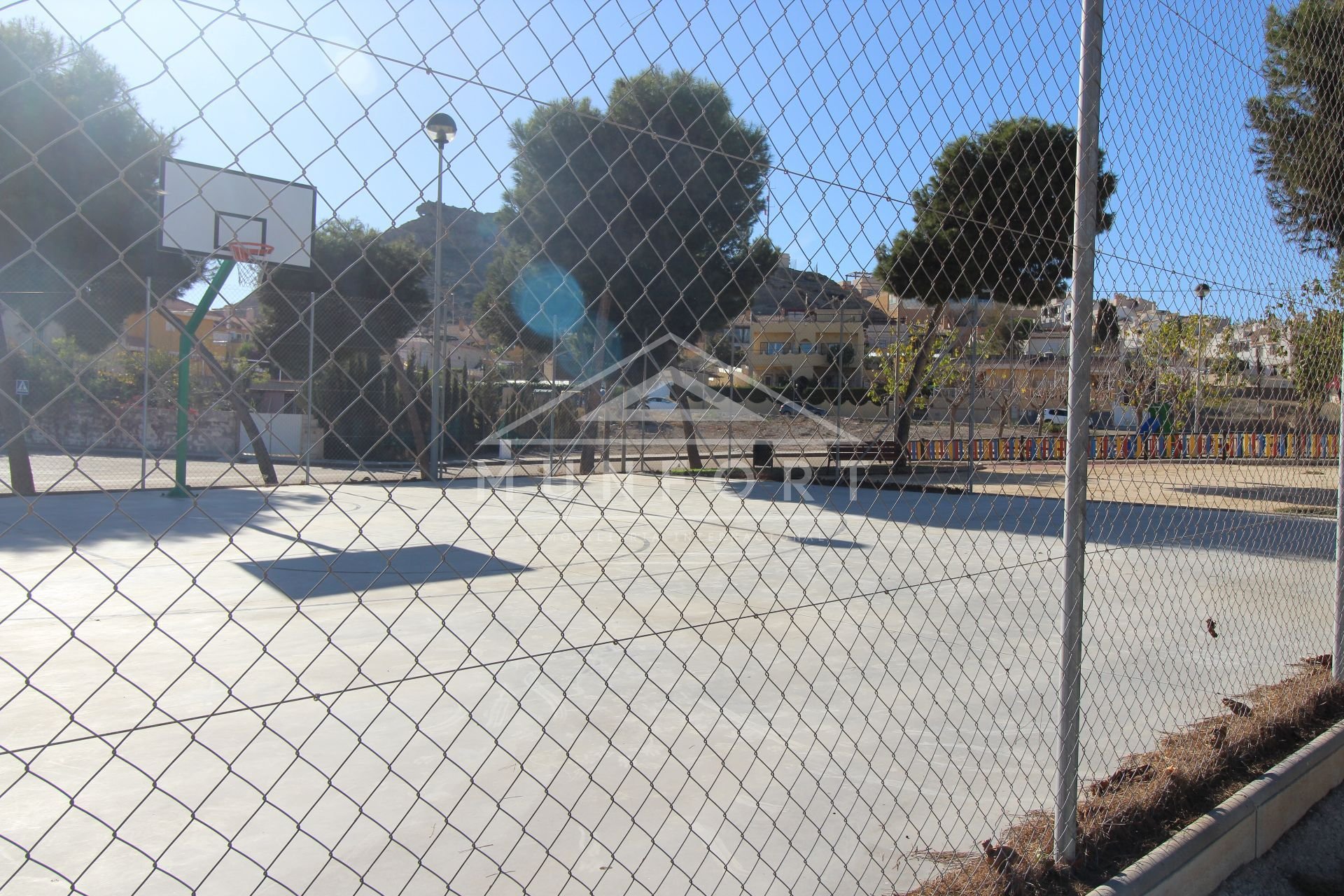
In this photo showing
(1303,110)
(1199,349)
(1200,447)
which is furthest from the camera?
(1200,447)

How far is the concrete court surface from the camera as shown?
2389 mm

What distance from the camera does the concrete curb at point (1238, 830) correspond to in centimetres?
239

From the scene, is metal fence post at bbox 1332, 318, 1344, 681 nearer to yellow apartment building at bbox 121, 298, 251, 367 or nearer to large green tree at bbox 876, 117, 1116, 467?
large green tree at bbox 876, 117, 1116, 467

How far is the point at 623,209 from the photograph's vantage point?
6.38ft

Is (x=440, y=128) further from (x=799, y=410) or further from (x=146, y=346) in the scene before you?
(x=799, y=410)

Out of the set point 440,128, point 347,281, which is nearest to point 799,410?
point 347,281

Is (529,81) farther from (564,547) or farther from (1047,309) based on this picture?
(564,547)

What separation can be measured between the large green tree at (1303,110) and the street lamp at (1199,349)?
556 mm

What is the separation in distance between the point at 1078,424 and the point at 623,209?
129 centimetres

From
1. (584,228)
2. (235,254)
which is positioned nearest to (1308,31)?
(584,228)

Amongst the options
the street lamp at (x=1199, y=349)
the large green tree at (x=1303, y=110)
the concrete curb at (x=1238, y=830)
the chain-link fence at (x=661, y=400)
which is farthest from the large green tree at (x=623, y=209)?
the large green tree at (x=1303, y=110)

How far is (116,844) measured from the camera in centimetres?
251

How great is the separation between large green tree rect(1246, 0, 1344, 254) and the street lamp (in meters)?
0.56

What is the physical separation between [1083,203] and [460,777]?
8.07 feet
